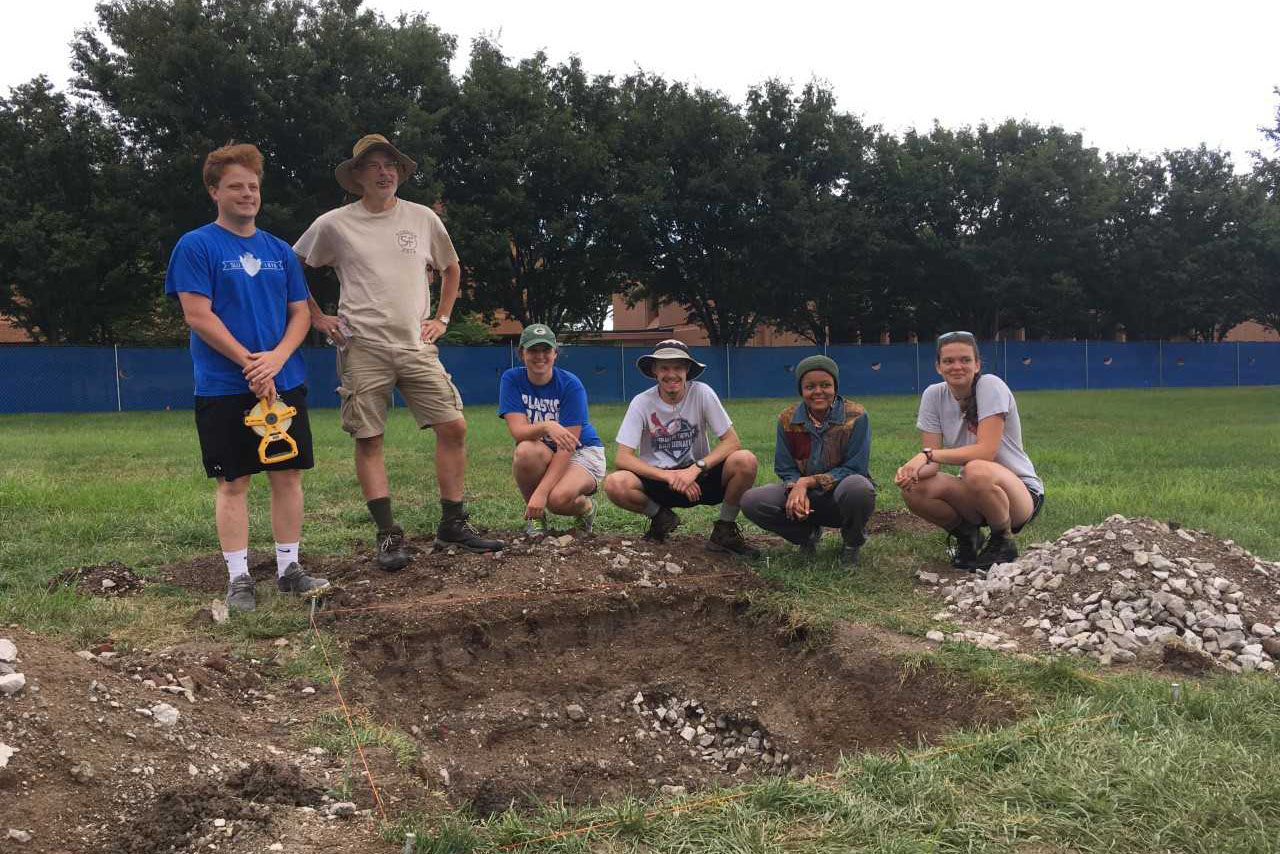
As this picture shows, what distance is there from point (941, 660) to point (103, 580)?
3.74 metres

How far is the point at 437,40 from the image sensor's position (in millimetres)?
21953

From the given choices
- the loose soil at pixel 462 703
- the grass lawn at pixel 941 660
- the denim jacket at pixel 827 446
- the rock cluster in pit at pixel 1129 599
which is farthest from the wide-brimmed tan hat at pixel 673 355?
the rock cluster in pit at pixel 1129 599

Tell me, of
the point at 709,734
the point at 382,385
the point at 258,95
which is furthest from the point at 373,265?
the point at 258,95

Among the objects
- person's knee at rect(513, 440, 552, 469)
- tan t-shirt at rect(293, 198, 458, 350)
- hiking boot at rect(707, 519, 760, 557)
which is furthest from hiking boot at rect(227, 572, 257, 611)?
hiking boot at rect(707, 519, 760, 557)

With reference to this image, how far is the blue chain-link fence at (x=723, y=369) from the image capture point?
65.6 ft

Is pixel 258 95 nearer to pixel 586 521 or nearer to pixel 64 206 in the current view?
pixel 64 206

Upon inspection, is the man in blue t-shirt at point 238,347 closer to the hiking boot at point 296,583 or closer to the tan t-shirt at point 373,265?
the hiking boot at point 296,583

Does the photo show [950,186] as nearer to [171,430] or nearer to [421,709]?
[171,430]

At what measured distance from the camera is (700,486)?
5.16 metres

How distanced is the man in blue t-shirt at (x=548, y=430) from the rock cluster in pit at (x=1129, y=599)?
79.9 inches

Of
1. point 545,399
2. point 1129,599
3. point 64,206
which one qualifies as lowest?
point 1129,599

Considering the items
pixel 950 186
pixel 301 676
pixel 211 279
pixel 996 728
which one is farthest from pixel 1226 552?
pixel 950 186

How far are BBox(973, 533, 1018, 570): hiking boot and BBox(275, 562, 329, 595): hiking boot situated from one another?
323cm

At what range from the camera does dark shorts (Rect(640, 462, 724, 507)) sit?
510cm
